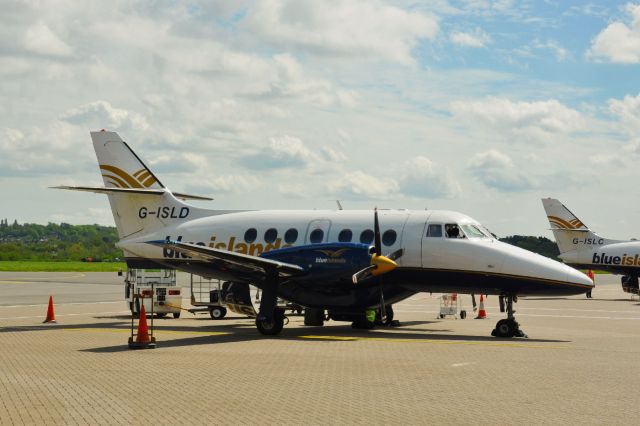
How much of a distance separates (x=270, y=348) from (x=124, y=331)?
257 inches

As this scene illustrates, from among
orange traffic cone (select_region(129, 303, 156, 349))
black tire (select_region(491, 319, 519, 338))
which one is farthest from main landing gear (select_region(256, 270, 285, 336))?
black tire (select_region(491, 319, 519, 338))

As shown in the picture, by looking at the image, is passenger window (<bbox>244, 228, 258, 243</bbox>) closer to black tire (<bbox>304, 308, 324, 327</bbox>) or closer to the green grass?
black tire (<bbox>304, 308, 324, 327</bbox>)

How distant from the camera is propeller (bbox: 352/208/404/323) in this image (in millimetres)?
22141

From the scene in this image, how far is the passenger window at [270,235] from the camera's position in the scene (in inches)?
1043

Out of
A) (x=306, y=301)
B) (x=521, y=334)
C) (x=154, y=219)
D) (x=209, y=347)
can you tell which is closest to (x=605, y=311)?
(x=521, y=334)

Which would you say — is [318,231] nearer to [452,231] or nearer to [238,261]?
[238,261]

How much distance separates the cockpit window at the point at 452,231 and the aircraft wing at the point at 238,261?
430cm

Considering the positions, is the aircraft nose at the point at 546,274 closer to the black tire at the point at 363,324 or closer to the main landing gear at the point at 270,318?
the black tire at the point at 363,324

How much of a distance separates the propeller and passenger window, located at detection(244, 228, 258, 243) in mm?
4666

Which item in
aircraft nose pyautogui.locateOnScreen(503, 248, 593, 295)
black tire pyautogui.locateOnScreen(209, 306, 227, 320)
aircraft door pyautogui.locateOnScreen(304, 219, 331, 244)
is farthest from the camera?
black tire pyautogui.locateOnScreen(209, 306, 227, 320)

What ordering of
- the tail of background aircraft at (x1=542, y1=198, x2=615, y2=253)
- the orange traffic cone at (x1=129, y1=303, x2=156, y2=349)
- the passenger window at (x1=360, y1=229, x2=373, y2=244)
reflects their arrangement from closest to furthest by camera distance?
the orange traffic cone at (x1=129, y1=303, x2=156, y2=349) → the passenger window at (x1=360, y1=229, x2=373, y2=244) → the tail of background aircraft at (x1=542, y1=198, x2=615, y2=253)

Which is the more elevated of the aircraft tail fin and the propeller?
the aircraft tail fin

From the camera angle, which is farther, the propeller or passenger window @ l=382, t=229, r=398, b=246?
passenger window @ l=382, t=229, r=398, b=246

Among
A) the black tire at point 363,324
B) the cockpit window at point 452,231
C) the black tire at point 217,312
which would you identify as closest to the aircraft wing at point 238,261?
→ the black tire at point 363,324
